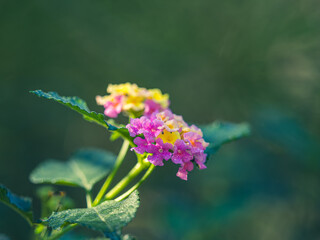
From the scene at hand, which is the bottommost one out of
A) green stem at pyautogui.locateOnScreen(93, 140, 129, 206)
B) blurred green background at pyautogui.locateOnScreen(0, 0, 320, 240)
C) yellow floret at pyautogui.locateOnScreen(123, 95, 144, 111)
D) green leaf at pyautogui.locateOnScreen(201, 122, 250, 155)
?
green stem at pyautogui.locateOnScreen(93, 140, 129, 206)

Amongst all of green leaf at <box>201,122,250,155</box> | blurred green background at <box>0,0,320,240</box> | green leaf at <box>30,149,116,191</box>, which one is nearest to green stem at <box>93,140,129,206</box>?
green leaf at <box>30,149,116,191</box>

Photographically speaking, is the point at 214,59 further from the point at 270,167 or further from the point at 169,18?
the point at 270,167

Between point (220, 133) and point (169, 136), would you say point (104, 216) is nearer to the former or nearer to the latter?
point (169, 136)

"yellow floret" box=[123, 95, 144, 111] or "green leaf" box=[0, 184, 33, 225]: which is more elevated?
"yellow floret" box=[123, 95, 144, 111]

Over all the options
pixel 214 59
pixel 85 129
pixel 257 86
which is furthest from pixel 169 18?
pixel 85 129

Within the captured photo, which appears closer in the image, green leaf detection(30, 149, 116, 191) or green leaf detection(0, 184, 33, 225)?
green leaf detection(0, 184, 33, 225)

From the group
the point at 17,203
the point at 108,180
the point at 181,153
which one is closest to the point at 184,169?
the point at 181,153

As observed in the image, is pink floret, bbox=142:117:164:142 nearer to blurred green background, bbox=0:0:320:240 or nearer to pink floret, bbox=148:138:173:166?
pink floret, bbox=148:138:173:166
